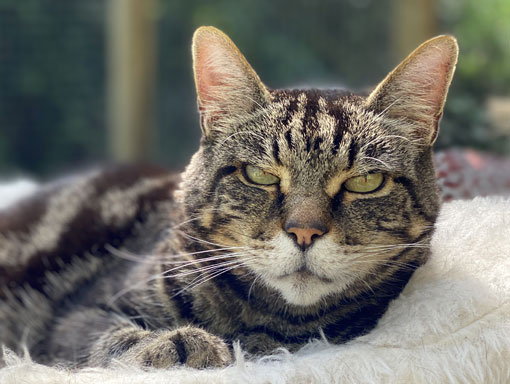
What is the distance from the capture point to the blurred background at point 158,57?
10.7 ft

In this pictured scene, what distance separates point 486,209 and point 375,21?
3.24 metres

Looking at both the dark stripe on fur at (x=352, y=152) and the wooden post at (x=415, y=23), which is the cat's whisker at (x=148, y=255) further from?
the wooden post at (x=415, y=23)

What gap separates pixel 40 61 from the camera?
12.1ft

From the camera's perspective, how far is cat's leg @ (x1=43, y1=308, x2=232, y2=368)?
0.96 m

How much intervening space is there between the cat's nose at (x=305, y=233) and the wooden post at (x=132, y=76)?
2431mm

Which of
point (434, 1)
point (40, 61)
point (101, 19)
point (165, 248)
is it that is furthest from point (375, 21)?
point (165, 248)

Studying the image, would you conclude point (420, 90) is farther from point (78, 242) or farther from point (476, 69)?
point (476, 69)

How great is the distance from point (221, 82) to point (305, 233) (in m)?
0.37

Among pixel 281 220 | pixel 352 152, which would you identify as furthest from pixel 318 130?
pixel 281 220

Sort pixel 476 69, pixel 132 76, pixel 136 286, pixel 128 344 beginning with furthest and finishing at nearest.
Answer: pixel 132 76, pixel 476 69, pixel 136 286, pixel 128 344

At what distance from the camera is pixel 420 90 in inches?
43.9

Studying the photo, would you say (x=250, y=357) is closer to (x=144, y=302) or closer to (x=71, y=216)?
(x=144, y=302)

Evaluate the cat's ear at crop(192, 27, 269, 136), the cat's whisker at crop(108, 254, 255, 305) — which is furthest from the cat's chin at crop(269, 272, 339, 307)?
the cat's ear at crop(192, 27, 269, 136)

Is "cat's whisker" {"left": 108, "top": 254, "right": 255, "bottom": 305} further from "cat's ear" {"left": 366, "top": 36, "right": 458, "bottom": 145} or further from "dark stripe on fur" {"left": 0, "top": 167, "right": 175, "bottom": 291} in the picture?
"cat's ear" {"left": 366, "top": 36, "right": 458, "bottom": 145}
